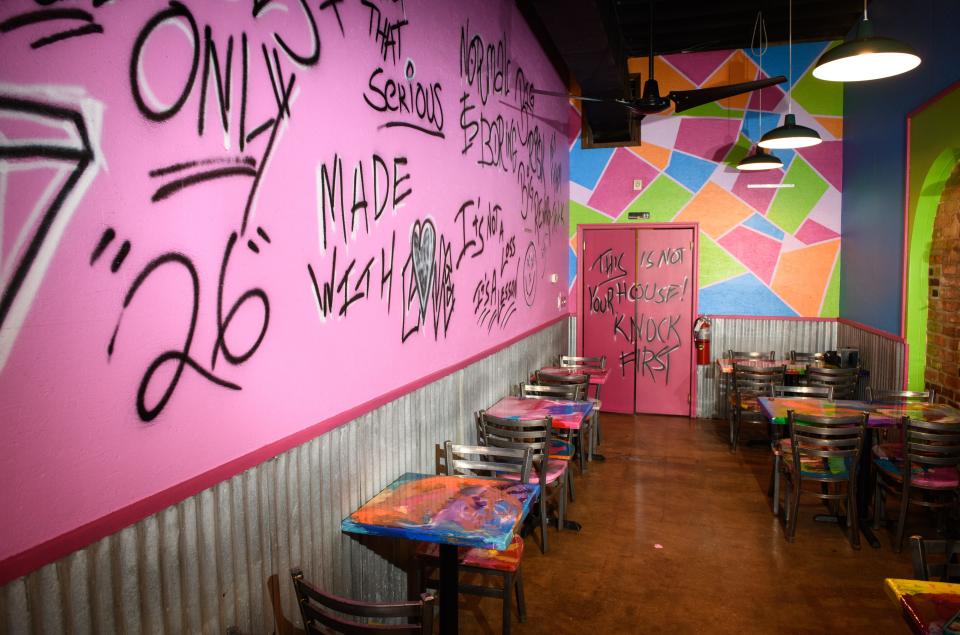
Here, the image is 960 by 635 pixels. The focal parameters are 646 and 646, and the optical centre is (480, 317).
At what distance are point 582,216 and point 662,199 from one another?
3.18 ft

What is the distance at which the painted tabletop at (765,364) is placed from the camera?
6.43 metres

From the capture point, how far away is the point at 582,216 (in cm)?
801

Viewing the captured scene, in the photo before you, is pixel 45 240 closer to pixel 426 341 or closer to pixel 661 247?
pixel 426 341

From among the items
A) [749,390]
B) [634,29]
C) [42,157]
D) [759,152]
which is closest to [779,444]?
[749,390]

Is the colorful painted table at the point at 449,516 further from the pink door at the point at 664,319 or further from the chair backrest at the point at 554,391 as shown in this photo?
the pink door at the point at 664,319

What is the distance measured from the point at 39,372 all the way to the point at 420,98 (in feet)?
8.26

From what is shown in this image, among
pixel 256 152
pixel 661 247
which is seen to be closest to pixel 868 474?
pixel 661 247

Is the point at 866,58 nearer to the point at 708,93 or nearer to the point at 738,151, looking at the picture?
the point at 708,93

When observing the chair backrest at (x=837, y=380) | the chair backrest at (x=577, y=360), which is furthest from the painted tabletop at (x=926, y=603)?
the chair backrest at (x=577, y=360)

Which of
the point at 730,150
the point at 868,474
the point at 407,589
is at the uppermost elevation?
the point at 730,150

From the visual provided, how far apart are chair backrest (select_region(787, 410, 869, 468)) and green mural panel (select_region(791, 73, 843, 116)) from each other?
4.44 metres

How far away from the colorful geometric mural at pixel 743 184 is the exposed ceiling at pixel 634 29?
0.25 m

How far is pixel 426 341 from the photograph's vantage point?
3719mm

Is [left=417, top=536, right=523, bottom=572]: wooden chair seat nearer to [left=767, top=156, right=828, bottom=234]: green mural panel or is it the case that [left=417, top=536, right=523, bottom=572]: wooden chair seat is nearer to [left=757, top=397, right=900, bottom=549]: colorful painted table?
[left=757, top=397, right=900, bottom=549]: colorful painted table
